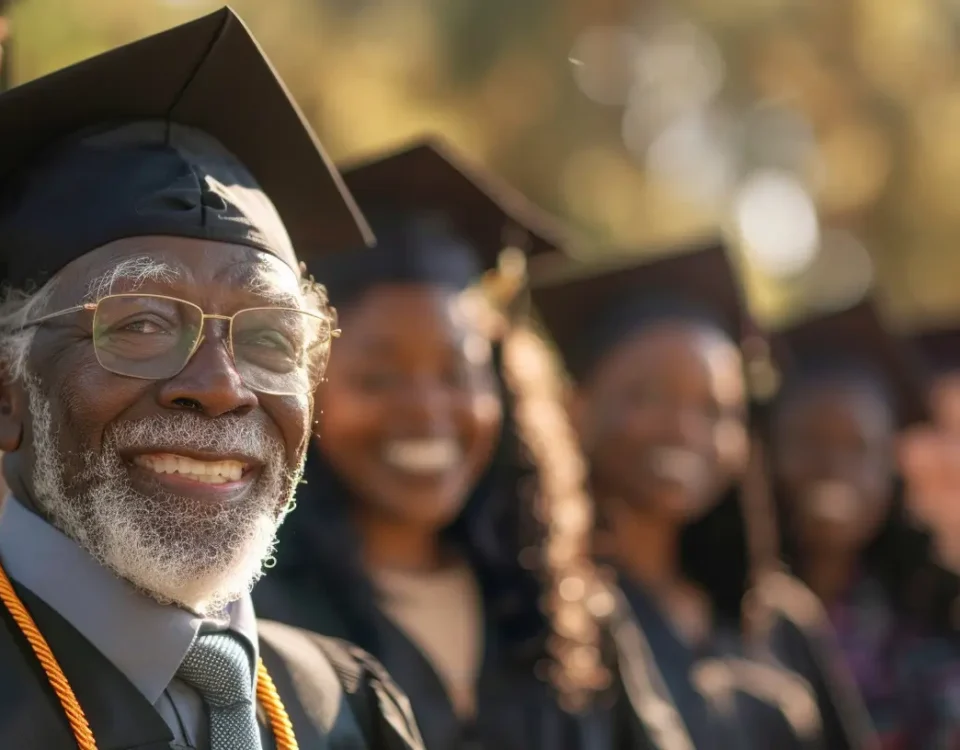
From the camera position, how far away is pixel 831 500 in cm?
562

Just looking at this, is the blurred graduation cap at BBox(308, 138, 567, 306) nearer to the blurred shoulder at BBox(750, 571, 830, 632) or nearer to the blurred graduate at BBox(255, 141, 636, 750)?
the blurred graduate at BBox(255, 141, 636, 750)

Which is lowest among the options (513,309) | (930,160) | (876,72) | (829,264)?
(829,264)

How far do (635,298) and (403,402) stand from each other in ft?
4.73

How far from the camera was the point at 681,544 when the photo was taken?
5.04 metres

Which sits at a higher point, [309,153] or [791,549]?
[309,153]

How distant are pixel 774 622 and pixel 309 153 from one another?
3.23 meters

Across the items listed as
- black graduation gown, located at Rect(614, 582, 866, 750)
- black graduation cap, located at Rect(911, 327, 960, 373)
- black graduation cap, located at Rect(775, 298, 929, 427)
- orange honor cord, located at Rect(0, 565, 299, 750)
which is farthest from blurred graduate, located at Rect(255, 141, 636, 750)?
black graduation cap, located at Rect(911, 327, 960, 373)

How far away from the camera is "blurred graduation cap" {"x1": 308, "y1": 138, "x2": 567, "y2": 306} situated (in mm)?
3748

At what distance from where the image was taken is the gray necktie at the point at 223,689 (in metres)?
2.22

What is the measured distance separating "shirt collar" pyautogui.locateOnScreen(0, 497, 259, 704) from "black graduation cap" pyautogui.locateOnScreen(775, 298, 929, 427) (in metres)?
3.95

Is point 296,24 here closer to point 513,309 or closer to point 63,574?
point 513,309

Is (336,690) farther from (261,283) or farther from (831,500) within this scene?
(831,500)

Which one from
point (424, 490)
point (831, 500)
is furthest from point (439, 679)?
point (831, 500)

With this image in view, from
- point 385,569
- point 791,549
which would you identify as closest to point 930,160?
point 791,549
